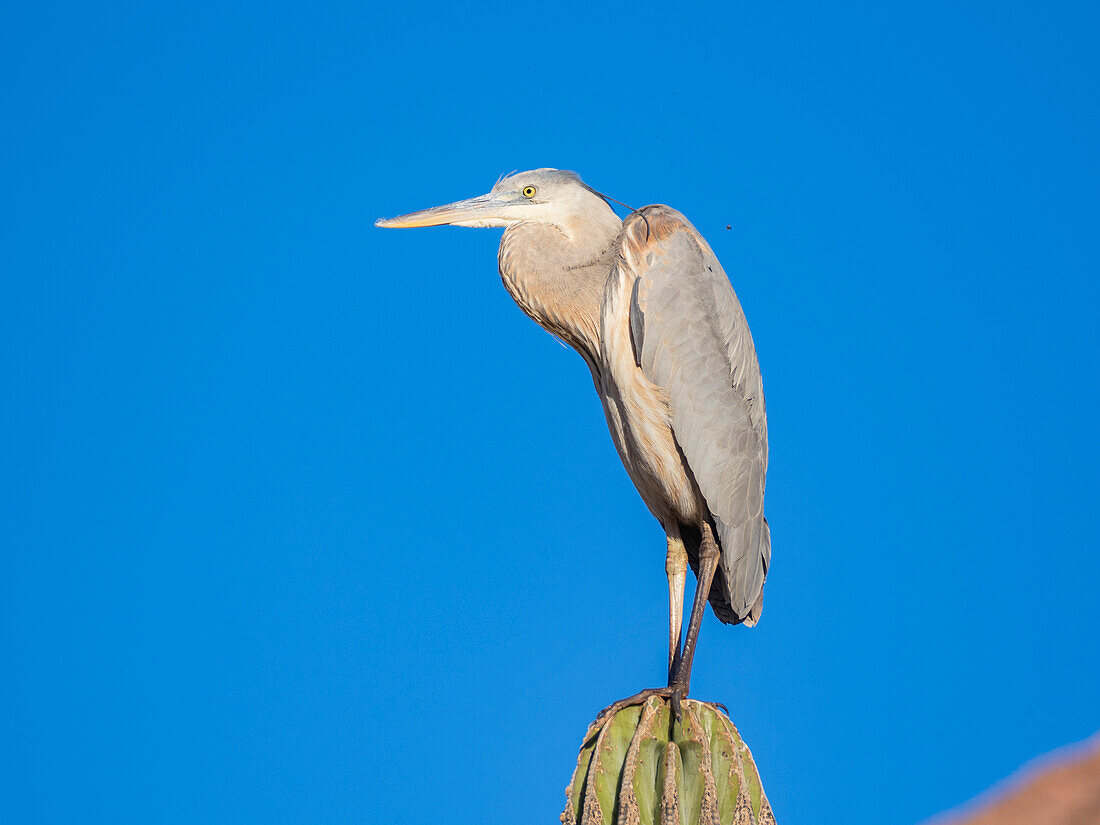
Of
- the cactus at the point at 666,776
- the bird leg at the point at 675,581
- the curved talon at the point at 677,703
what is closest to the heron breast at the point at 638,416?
the bird leg at the point at 675,581

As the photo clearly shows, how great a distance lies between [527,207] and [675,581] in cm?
182

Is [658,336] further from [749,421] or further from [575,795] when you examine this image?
[575,795]

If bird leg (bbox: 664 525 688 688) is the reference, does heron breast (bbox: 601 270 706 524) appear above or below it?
above

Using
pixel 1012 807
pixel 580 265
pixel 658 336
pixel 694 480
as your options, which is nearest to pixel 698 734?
pixel 694 480

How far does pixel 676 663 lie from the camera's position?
13.8 feet

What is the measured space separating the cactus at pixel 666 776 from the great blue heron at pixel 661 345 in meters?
0.72

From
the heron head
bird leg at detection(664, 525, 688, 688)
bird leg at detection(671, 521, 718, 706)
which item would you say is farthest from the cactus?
the heron head

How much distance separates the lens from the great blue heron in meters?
4.43

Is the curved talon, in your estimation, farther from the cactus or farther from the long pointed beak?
the long pointed beak

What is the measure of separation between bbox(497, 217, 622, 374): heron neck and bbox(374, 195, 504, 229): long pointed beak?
0.47ft

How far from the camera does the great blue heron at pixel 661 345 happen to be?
443 cm

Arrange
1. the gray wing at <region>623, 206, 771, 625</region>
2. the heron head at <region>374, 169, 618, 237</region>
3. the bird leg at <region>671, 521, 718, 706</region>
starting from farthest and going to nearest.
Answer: the heron head at <region>374, 169, 618, 237</region> → the gray wing at <region>623, 206, 771, 625</region> → the bird leg at <region>671, 521, 718, 706</region>

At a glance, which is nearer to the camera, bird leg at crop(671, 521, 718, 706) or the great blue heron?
bird leg at crop(671, 521, 718, 706)

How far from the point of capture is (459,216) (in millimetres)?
4816
